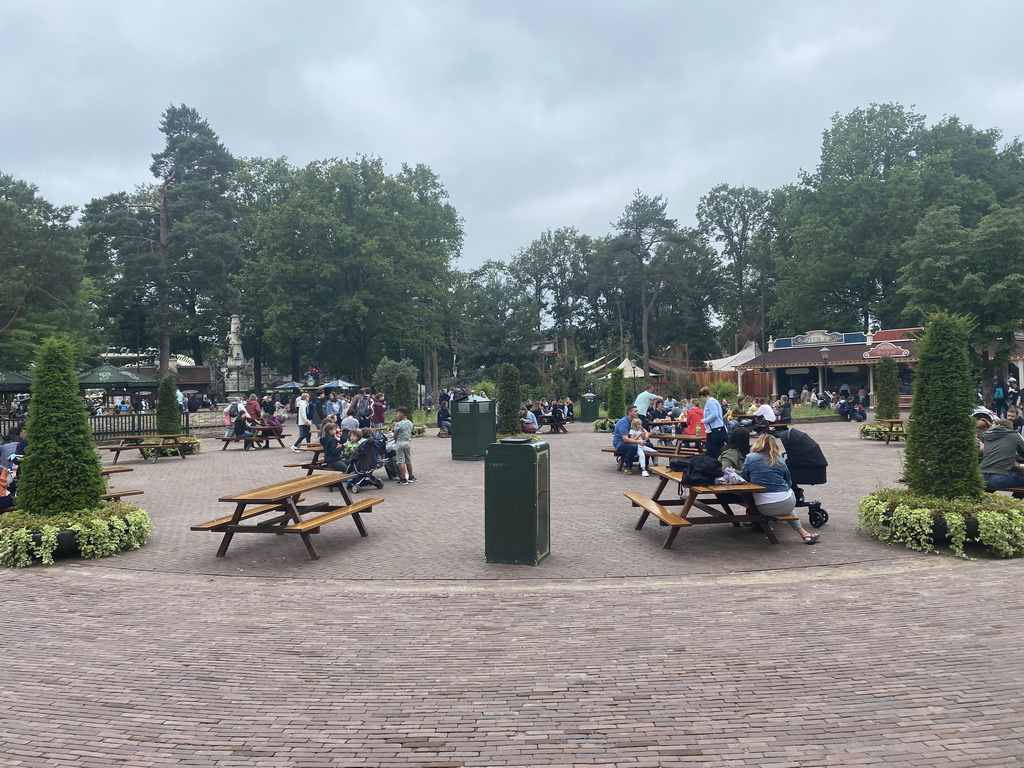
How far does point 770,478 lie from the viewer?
8.00 meters

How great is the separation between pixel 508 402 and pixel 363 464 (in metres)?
7.86

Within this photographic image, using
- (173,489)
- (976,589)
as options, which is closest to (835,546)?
(976,589)

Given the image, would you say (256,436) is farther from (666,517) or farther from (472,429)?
(666,517)

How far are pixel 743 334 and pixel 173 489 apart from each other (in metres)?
57.2

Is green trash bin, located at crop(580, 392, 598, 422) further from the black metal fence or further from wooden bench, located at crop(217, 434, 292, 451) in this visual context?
the black metal fence

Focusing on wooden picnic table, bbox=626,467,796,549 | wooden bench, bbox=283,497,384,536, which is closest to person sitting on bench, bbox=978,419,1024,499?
wooden picnic table, bbox=626,467,796,549

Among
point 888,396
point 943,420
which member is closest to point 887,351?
point 888,396

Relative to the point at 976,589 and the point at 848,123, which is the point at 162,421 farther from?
the point at 848,123

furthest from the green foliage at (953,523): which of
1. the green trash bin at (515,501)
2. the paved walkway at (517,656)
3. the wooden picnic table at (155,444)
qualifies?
the wooden picnic table at (155,444)

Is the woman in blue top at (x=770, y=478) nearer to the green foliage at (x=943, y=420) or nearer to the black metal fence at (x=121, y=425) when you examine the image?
the green foliage at (x=943, y=420)

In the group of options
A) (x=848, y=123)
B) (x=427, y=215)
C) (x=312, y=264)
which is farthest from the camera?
(x=427, y=215)

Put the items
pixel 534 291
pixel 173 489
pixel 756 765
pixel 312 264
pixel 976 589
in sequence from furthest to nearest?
1. pixel 534 291
2. pixel 312 264
3. pixel 173 489
4. pixel 976 589
5. pixel 756 765

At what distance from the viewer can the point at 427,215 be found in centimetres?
5331

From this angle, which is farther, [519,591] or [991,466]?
[991,466]
